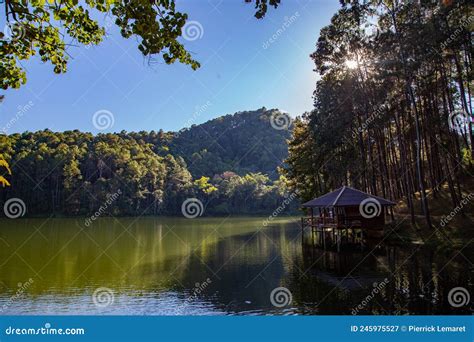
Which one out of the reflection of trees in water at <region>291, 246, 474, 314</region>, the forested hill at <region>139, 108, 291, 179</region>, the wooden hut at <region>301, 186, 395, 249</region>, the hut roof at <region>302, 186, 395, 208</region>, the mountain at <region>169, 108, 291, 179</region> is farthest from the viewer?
the forested hill at <region>139, 108, 291, 179</region>

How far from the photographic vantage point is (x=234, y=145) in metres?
128

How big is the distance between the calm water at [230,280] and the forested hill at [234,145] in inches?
3332

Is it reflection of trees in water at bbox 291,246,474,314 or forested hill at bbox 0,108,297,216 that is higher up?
forested hill at bbox 0,108,297,216

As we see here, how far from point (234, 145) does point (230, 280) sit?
114 meters

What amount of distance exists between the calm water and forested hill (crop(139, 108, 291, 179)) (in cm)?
8462

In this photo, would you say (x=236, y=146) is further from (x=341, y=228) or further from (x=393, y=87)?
(x=341, y=228)

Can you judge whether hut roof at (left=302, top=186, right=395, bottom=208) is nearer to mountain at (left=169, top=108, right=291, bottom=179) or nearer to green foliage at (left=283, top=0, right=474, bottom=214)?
green foliage at (left=283, top=0, right=474, bottom=214)

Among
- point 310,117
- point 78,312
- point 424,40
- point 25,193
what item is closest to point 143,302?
point 78,312

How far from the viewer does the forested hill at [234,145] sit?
111m

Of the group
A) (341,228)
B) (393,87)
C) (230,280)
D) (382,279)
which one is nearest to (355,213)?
(341,228)

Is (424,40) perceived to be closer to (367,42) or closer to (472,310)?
(367,42)

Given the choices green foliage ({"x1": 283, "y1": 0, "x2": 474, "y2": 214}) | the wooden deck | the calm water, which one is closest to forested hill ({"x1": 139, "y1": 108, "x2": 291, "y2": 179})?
green foliage ({"x1": 283, "y1": 0, "x2": 474, "y2": 214})

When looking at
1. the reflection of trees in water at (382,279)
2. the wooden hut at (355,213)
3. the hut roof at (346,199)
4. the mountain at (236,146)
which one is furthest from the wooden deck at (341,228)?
the mountain at (236,146)

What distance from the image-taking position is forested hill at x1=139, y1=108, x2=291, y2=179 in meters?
111
